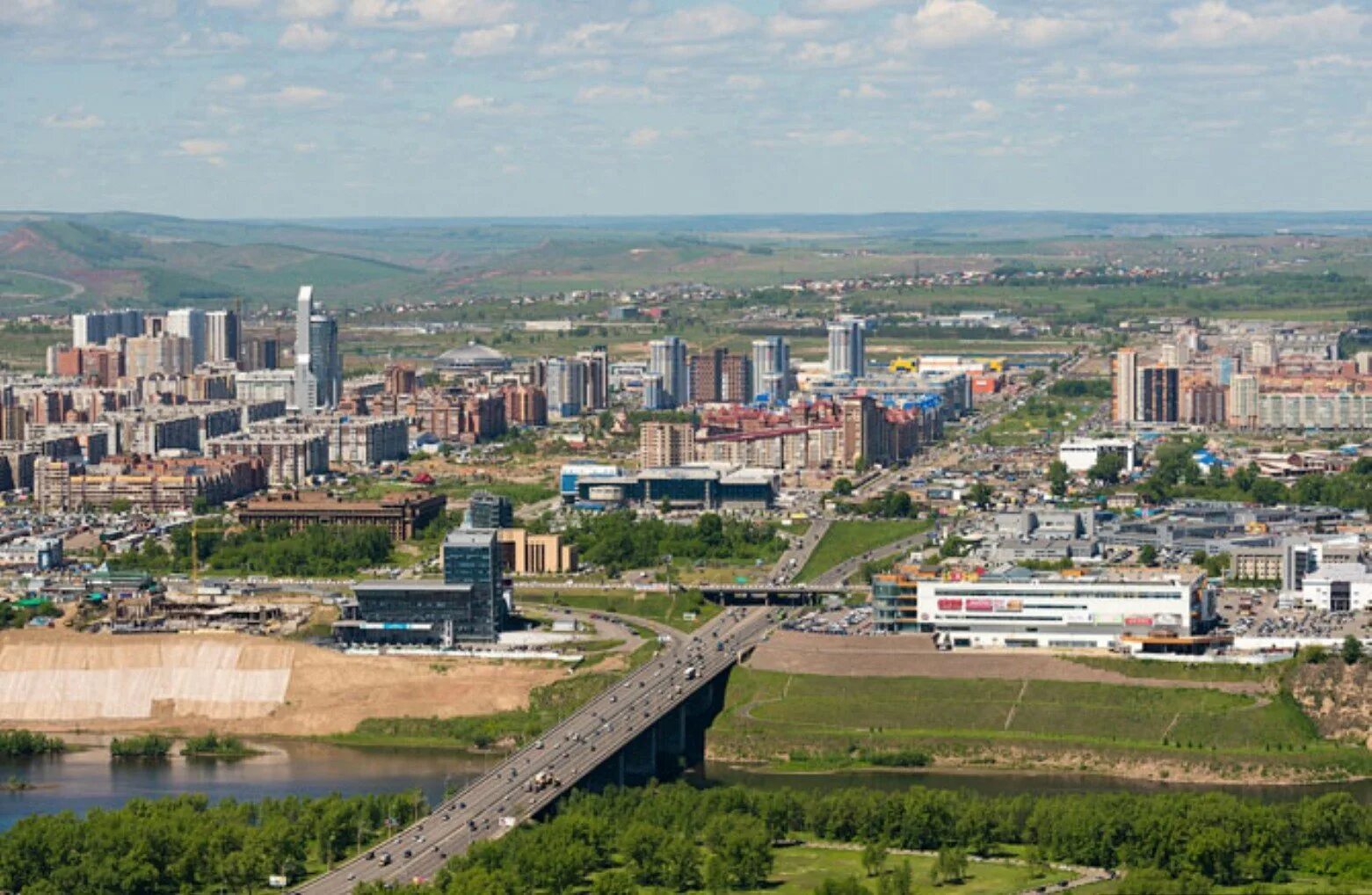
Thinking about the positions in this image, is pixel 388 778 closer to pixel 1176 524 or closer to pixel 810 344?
pixel 1176 524

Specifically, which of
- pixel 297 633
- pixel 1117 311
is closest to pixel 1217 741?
pixel 297 633

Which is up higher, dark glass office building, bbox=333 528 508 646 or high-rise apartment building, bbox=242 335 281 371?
high-rise apartment building, bbox=242 335 281 371

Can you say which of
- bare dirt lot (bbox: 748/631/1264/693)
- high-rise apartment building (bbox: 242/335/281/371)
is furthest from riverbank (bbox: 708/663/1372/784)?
high-rise apartment building (bbox: 242/335/281/371)

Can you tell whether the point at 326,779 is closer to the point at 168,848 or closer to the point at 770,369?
the point at 168,848

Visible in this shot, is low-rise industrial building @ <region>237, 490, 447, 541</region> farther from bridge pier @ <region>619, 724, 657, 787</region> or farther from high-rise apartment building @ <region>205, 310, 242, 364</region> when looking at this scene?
high-rise apartment building @ <region>205, 310, 242, 364</region>

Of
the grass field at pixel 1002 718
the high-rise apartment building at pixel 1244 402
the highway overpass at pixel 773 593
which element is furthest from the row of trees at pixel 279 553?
the high-rise apartment building at pixel 1244 402

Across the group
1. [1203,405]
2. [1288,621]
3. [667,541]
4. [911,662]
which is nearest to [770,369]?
[1203,405]
